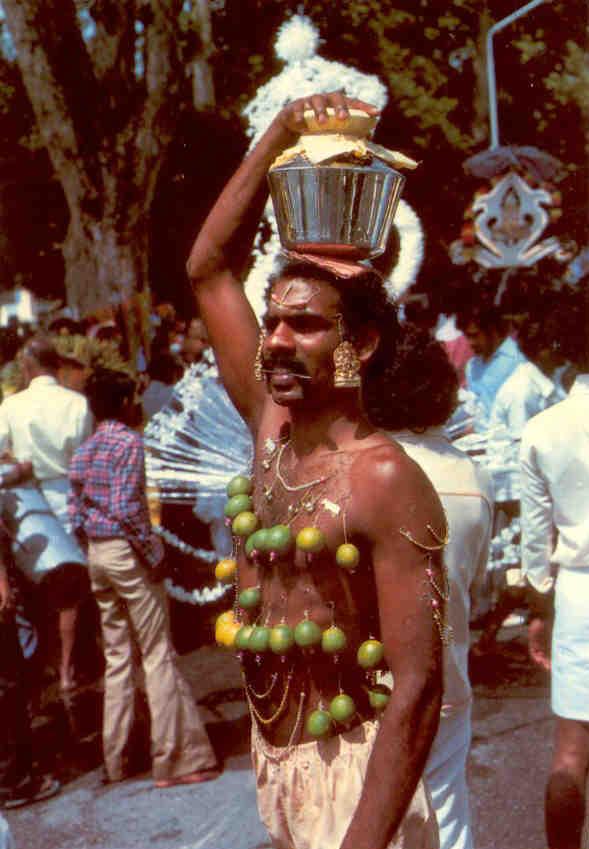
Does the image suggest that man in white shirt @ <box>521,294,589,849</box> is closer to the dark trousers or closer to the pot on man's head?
the pot on man's head

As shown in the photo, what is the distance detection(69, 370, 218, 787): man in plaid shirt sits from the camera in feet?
17.5

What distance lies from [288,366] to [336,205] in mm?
349

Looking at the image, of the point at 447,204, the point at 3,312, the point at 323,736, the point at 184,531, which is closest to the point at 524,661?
the point at 184,531

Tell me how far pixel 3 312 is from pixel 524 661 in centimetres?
3867

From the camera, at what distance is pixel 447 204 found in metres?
17.8

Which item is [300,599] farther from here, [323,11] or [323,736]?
[323,11]

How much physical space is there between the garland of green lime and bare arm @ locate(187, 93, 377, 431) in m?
0.33

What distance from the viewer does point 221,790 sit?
5.20 metres

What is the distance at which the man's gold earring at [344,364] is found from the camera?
228cm

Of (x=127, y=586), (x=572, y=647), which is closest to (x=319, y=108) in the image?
(x=572, y=647)

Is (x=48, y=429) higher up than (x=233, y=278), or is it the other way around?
(x=233, y=278)

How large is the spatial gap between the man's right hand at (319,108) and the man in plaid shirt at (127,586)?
10.2 feet

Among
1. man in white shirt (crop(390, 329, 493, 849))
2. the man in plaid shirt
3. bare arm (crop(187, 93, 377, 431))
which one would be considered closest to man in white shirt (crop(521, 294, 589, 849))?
man in white shirt (crop(390, 329, 493, 849))

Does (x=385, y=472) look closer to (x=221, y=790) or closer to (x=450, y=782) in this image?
(x=450, y=782)
